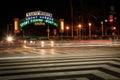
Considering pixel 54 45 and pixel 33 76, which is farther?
pixel 54 45

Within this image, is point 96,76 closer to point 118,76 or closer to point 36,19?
point 118,76

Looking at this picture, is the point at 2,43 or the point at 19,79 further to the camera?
the point at 2,43

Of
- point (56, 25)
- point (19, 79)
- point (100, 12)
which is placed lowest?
point (19, 79)

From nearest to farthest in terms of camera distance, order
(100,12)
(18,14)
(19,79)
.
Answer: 1. (19,79)
2. (100,12)
3. (18,14)

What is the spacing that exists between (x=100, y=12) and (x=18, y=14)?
22.0m

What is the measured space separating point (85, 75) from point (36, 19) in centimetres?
3015

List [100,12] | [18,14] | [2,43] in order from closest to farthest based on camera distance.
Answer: [2,43] < [100,12] < [18,14]

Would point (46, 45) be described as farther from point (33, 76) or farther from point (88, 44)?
point (33, 76)

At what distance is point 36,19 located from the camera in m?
38.5

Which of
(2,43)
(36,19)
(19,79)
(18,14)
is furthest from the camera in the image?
(18,14)

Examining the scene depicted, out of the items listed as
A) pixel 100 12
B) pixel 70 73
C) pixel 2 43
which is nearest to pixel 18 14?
pixel 100 12

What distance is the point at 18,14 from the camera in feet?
224

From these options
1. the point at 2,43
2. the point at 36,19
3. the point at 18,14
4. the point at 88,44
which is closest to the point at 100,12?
the point at 18,14

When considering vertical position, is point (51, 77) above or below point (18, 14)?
below
